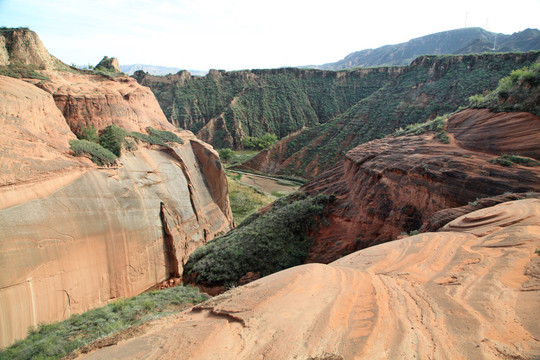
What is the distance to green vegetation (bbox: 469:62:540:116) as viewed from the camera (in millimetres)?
9484

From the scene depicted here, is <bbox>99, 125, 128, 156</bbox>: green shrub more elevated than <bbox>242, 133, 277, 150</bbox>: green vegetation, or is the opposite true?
<bbox>99, 125, 128, 156</bbox>: green shrub

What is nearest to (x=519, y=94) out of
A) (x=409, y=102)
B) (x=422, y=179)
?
(x=422, y=179)

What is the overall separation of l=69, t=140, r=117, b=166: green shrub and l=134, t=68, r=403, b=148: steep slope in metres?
52.4

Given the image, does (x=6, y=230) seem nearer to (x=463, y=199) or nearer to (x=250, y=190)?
(x=463, y=199)

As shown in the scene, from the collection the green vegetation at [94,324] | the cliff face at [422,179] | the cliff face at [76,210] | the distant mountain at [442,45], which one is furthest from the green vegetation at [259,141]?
the distant mountain at [442,45]

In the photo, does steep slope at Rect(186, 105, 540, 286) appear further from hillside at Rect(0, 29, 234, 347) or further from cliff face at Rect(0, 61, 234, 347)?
hillside at Rect(0, 29, 234, 347)

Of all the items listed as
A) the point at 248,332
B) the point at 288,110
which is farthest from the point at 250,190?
the point at 288,110

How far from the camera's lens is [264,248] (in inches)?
459

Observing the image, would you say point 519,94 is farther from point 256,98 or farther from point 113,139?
point 256,98

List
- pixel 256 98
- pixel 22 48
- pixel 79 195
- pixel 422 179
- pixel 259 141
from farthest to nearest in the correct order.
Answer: pixel 256 98
pixel 259 141
pixel 22 48
pixel 79 195
pixel 422 179

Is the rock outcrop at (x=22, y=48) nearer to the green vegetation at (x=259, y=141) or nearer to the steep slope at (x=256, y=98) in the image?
the green vegetation at (x=259, y=141)

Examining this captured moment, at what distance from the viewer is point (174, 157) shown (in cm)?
1717

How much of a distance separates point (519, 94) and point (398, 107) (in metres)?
37.0

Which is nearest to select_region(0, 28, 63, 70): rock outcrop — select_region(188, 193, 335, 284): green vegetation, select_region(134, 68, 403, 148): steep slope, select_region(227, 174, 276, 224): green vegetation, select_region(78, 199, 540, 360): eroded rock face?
select_region(188, 193, 335, 284): green vegetation
